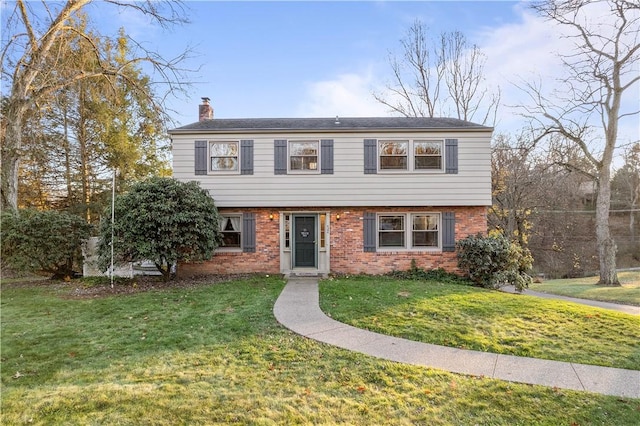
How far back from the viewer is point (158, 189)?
31.2 feet

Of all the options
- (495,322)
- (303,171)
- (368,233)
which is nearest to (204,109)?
(303,171)

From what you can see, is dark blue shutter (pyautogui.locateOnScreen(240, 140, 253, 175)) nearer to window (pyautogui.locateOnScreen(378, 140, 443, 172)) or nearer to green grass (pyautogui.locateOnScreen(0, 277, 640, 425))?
window (pyautogui.locateOnScreen(378, 140, 443, 172))

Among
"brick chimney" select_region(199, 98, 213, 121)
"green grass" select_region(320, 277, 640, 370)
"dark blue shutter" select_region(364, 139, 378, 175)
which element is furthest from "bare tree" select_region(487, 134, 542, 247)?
"brick chimney" select_region(199, 98, 213, 121)

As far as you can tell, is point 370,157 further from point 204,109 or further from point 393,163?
point 204,109

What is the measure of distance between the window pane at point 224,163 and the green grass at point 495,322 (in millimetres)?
5451

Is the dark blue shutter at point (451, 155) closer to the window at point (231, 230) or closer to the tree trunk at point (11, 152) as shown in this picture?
the window at point (231, 230)

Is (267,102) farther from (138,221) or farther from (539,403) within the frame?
(539,403)

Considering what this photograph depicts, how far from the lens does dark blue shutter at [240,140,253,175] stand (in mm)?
11175

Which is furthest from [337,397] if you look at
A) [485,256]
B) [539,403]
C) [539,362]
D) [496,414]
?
[485,256]

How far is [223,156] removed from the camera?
11.3 meters

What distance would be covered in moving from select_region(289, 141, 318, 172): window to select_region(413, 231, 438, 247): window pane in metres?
4.23

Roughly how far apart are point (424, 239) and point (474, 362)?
7.15 m

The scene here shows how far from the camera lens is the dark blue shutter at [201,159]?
1119 centimetres

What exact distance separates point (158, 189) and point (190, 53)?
5.99 metres
